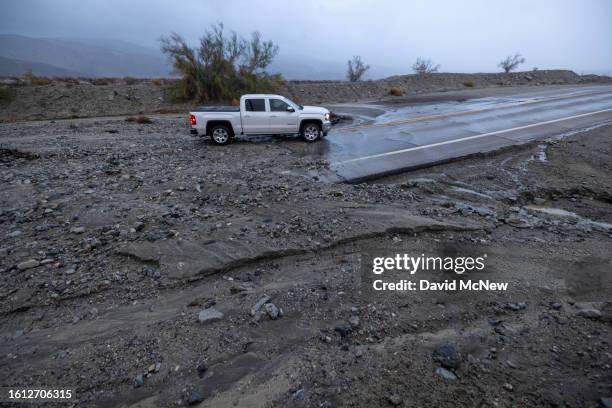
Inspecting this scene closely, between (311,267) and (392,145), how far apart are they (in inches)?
298

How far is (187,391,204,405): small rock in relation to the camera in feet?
9.88

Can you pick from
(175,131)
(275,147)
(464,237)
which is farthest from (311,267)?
(175,131)

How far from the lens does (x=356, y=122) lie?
16016mm

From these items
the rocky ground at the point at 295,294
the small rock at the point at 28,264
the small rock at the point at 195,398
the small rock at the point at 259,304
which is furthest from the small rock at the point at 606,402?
the small rock at the point at 28,264

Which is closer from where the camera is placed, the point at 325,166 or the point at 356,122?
the point at 325,166

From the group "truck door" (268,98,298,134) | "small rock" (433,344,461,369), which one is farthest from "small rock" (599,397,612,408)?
"truck door" (268,98,298,134)

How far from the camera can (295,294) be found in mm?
4332

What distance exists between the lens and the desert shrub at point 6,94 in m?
20.5

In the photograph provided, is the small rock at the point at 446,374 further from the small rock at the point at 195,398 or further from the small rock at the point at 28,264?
the small rock at the point at 28,264

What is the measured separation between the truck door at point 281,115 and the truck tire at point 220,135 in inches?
64.3

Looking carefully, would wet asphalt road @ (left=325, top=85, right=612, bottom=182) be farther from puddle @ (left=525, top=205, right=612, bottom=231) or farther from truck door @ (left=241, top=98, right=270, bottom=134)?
puddle @ (left=525, top=205, right=612, bottom=231)

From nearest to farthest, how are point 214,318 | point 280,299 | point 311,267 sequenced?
point 214,318, point 280,299, point 311,267

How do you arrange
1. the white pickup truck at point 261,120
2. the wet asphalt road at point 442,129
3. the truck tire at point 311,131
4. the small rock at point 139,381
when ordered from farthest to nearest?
the truck tire at point 311,131 < the white pickup truck at point 261,120 < the wet asphalt road at point 442,129 < the small rock at point 139,381

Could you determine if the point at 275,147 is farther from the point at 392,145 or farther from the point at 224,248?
the point at 224,248
